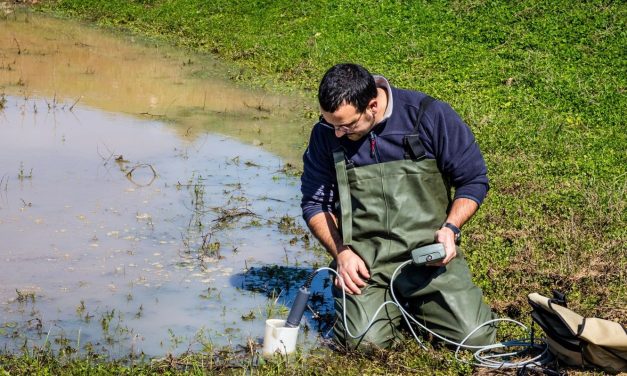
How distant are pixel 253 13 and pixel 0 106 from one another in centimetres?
655

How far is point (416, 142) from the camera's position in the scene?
549cm

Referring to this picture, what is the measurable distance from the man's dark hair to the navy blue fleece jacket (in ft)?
0.93

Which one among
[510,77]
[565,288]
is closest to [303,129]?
[510,77]

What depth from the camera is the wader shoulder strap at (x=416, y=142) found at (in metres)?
5.48

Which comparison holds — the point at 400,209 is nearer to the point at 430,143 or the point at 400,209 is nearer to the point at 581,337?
the point at 430,143

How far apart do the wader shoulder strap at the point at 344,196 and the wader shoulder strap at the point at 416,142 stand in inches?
14.4

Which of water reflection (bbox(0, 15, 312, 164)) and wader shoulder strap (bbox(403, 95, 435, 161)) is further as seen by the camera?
water reflection (bbox(0, 15, 312, 164))

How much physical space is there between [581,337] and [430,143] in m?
1.37

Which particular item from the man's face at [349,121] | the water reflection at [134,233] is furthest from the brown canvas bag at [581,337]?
the water reflection at [134,233]

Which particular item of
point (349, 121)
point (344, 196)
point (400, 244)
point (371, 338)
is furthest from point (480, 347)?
point (349, 121)

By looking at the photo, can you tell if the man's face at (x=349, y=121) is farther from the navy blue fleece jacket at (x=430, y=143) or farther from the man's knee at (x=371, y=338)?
the man's knee at (x=371, y=338)

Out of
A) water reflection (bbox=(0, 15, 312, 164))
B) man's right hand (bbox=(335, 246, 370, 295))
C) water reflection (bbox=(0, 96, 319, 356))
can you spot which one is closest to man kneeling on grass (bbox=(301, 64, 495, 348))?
man's right hand (bbox=(335, 246, 370, 295))

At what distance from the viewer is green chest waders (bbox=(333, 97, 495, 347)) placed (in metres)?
5.52

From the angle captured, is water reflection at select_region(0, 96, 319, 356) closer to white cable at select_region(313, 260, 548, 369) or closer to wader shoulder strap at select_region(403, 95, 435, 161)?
white cable at select_region(313, 260, 548, 369)
